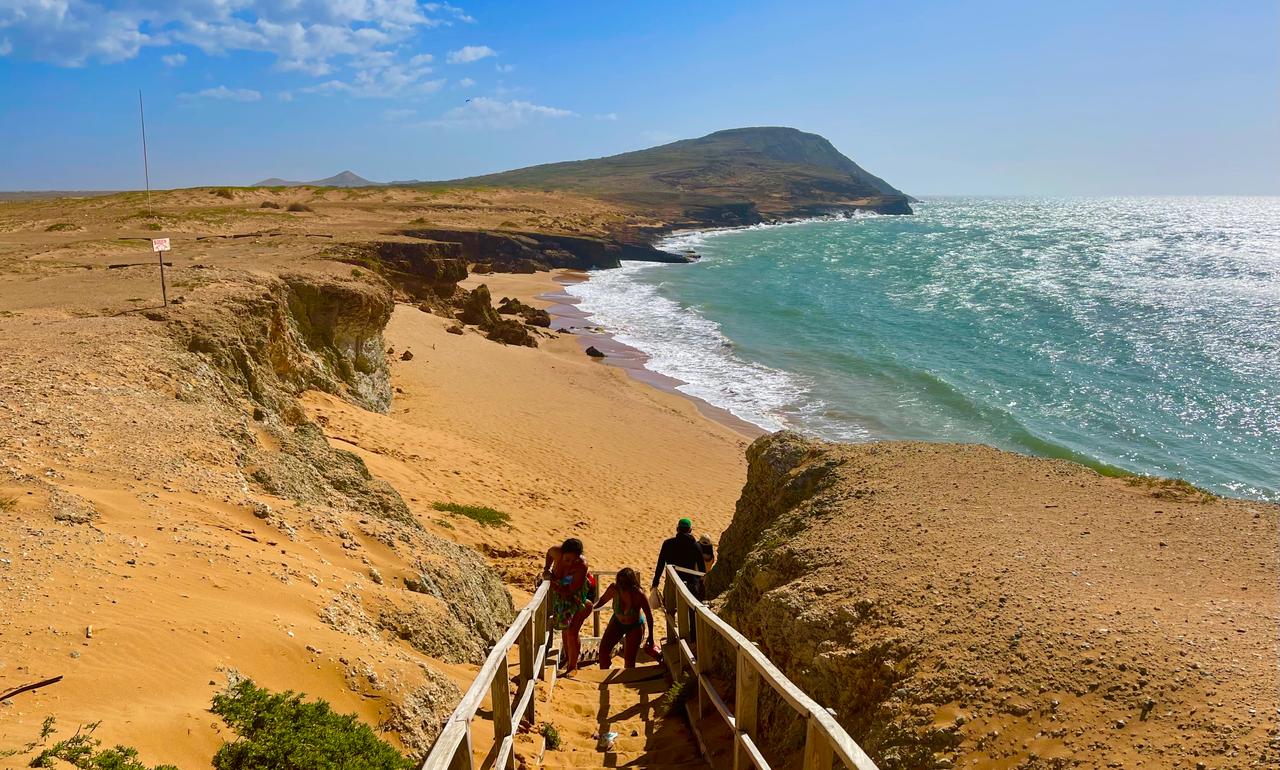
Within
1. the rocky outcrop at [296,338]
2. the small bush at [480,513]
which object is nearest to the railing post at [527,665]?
the rocky outcrop at [296,338]

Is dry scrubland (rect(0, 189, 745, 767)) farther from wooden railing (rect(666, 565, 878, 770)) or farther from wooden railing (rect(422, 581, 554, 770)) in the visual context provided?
wooden railing (rect(666, 565, 878, 770))

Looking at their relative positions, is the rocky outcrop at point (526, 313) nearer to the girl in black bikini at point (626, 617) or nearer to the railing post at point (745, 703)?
the girl in black bikini at point (626, 617)

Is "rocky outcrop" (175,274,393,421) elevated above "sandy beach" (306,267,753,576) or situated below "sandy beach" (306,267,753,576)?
above

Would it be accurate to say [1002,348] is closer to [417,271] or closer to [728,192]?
[417,271]

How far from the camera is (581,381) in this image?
85.4 ft

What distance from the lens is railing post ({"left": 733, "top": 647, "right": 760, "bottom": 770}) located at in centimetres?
471

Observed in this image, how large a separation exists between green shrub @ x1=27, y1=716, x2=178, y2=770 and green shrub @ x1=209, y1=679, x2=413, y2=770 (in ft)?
1.46

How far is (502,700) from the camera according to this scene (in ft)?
16.0

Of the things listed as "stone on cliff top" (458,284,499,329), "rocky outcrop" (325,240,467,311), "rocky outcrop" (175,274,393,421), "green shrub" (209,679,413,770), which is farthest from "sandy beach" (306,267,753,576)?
"green shrub" (209,679,413,770)

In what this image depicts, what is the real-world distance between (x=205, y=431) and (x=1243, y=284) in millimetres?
58025

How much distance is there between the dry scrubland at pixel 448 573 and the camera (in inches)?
157

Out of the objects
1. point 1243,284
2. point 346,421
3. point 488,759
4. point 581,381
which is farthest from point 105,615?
point 1243,284

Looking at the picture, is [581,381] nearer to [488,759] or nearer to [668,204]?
[488,759]

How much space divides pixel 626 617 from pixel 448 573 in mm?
1883
